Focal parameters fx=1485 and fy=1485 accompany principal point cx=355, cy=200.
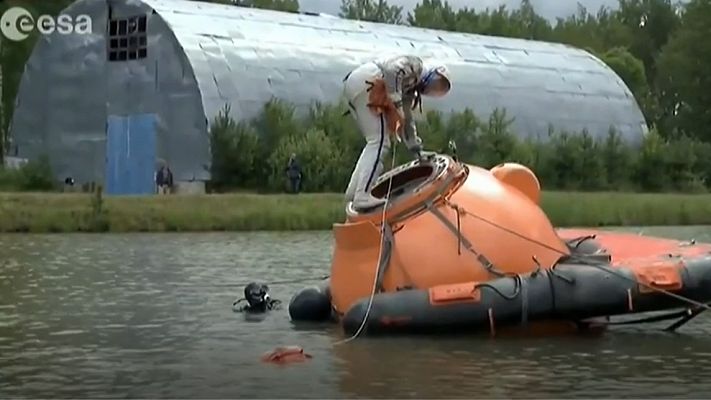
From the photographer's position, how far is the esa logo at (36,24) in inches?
1946

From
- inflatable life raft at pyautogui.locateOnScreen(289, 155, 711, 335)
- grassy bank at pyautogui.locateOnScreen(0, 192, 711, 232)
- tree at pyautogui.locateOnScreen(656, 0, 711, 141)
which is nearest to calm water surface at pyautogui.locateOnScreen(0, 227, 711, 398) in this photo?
inflatable life raft at pyautogui.locateOnScreen(289, 155, 711, 335)

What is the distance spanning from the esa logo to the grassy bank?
46.3ft

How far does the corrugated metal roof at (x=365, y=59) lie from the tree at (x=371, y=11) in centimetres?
4393

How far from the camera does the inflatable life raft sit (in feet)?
42.6

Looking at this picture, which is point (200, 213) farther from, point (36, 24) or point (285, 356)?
point (36, 24)

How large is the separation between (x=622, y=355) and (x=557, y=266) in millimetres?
1377

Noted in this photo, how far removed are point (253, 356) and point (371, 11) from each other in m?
94.4

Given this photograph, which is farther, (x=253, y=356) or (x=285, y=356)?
(x=253, y=356)

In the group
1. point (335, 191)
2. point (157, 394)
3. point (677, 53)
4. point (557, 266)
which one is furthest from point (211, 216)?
point (677, 53)

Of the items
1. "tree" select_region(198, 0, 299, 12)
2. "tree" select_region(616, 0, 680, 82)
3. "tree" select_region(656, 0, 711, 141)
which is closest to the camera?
"tree" select_region(656, 0, 711, 141)

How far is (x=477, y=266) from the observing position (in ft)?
44.1

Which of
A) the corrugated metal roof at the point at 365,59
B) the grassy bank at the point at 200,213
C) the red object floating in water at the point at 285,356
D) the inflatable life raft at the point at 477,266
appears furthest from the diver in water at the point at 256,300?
the corrugated metal roof at the point at 365,59

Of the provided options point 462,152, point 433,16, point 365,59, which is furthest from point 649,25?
point 462,152

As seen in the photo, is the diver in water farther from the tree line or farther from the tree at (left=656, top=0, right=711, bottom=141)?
the tree at (left=656, top=0, right=711, bottom=141)
